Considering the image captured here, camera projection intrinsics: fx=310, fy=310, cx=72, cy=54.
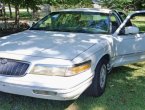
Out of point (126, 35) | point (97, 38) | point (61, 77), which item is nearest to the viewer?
point (61, 77)

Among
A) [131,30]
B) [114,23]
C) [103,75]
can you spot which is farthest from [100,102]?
[114,23]

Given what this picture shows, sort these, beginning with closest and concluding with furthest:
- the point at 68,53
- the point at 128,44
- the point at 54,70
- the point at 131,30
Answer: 1. the point at 54,70
2. the point at 68,53
3. the point at 131,30
4. the point at 128,44

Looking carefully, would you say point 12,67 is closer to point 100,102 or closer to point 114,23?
point 100,102

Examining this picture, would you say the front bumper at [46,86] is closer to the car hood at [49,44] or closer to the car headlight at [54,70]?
the car headlight at [54,70]

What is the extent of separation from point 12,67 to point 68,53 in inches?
32.3

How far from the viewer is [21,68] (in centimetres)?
426

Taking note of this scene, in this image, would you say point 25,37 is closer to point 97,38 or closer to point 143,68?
point 97,38

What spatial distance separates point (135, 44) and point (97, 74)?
1703 millimetres

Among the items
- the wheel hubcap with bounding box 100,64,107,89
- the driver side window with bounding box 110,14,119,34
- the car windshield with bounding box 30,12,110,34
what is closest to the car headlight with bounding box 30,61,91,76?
the wheel hubcap with bounding box 100,64,107,89

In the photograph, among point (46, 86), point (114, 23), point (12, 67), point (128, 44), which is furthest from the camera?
point (114, 23)

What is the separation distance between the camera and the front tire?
4930 millimetres

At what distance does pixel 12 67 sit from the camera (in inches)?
169

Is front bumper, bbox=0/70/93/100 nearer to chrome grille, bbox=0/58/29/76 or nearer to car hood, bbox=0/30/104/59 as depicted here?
chrome grille, bbox=0/58/29/76

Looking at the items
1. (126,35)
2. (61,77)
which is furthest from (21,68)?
(126,35)
